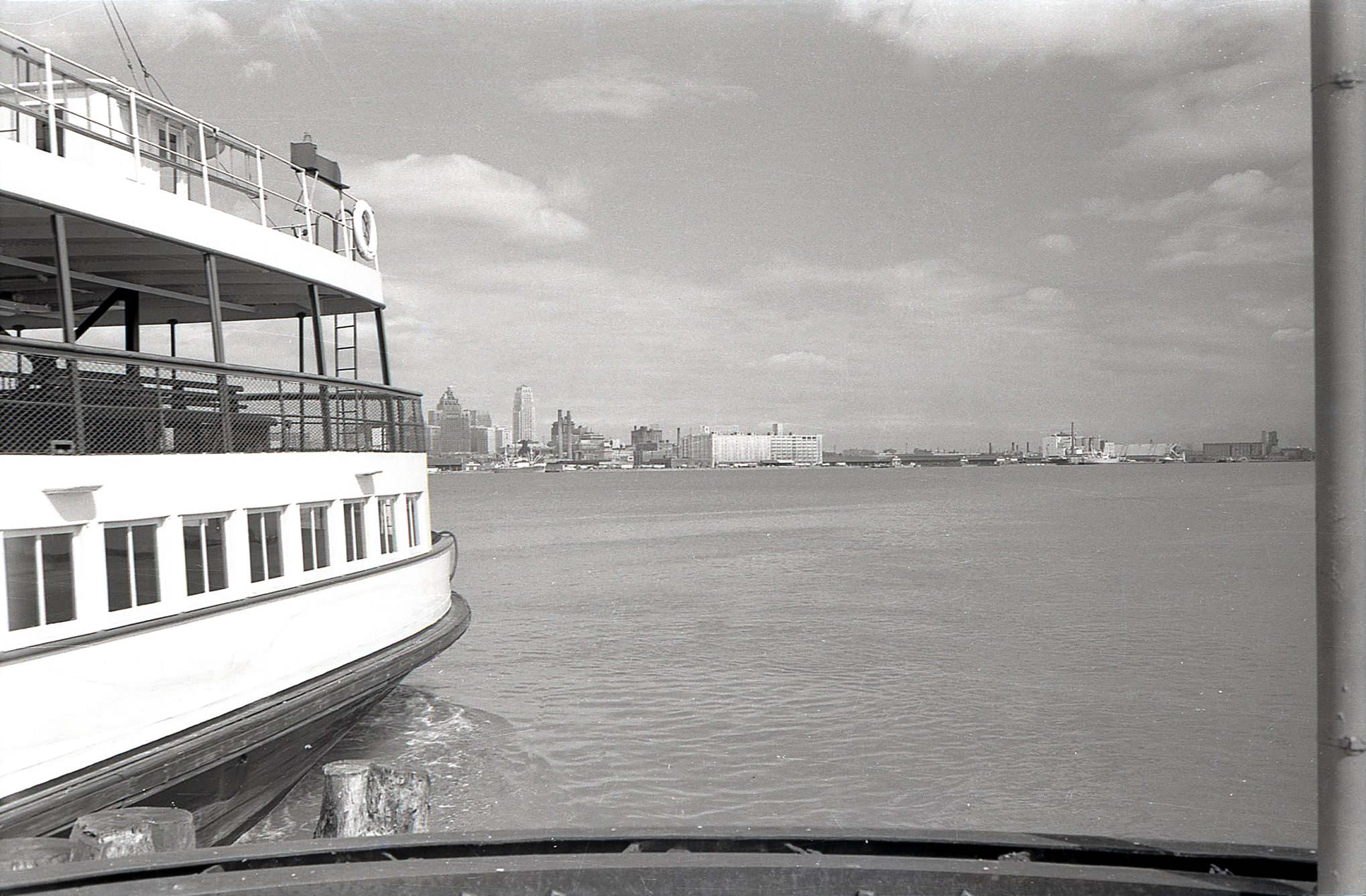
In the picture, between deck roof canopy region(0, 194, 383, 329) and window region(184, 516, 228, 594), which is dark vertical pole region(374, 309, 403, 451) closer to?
deck roof canopy region(0, 194, 383, 329)

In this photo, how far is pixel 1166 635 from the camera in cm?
2322

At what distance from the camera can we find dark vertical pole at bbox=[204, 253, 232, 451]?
362 inches

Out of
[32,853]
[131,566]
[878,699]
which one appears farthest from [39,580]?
[878,699]

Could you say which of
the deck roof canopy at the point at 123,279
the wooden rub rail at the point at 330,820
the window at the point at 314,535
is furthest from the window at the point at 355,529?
the wooden rub rail at the point at 330,820

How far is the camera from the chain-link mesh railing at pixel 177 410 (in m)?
7.31

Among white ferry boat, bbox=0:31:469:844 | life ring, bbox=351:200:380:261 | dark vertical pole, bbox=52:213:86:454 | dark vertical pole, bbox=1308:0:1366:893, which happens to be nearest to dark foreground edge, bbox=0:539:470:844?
white ferry boat, bbox=0:31:469:844

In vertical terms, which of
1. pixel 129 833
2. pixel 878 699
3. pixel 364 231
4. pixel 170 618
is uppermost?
pixel 364 231

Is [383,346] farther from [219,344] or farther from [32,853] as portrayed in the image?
[32,853]

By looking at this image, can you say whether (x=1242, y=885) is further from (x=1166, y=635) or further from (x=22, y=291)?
(x=1166, y=635)

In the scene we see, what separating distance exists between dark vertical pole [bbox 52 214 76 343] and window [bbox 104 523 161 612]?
146 centimetres

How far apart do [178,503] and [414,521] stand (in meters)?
4.68

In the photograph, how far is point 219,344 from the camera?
31.6ft

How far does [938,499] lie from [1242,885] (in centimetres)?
10452

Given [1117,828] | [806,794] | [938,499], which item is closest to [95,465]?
[806,794]
